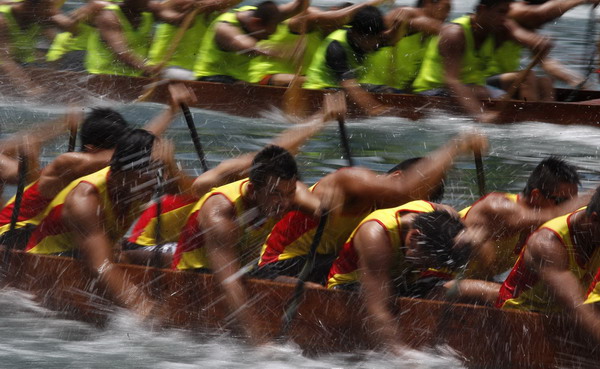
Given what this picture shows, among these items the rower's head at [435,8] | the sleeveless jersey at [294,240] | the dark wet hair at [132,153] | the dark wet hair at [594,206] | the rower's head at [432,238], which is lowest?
the sleeveless jersey at [294,240]

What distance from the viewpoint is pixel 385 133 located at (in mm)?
Result: 6750

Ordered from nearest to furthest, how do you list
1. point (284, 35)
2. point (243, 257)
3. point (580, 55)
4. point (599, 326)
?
point (599, 326), point (243, 257), point (284, 35), point (580, 55)

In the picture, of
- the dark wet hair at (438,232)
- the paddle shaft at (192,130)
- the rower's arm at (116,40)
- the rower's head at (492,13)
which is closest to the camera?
the dark wet hair at (438,232)

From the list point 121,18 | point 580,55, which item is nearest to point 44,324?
point 121,18

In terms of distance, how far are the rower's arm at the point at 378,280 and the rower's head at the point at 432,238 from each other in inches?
3.3

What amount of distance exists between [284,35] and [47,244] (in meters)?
3.38

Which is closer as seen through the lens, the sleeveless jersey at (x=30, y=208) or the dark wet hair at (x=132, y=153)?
the dark wet hair at (x=132, y=153)

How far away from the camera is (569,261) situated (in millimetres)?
3361

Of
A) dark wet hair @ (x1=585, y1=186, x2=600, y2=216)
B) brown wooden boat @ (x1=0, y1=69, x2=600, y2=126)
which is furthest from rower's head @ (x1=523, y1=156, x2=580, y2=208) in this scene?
brown wooden boat @ (x1=0, y1=69, x2=600, y2=126)

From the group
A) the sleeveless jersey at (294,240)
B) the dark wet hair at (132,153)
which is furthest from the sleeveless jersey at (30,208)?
the sleeveless jersey at (294,240)

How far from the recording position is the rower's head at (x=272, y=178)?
3811 millimetres

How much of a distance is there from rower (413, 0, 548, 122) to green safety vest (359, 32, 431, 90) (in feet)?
1.34

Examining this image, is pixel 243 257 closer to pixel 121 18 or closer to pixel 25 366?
pixel 25 366

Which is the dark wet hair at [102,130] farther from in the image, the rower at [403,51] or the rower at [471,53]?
the rower at [403,51]
